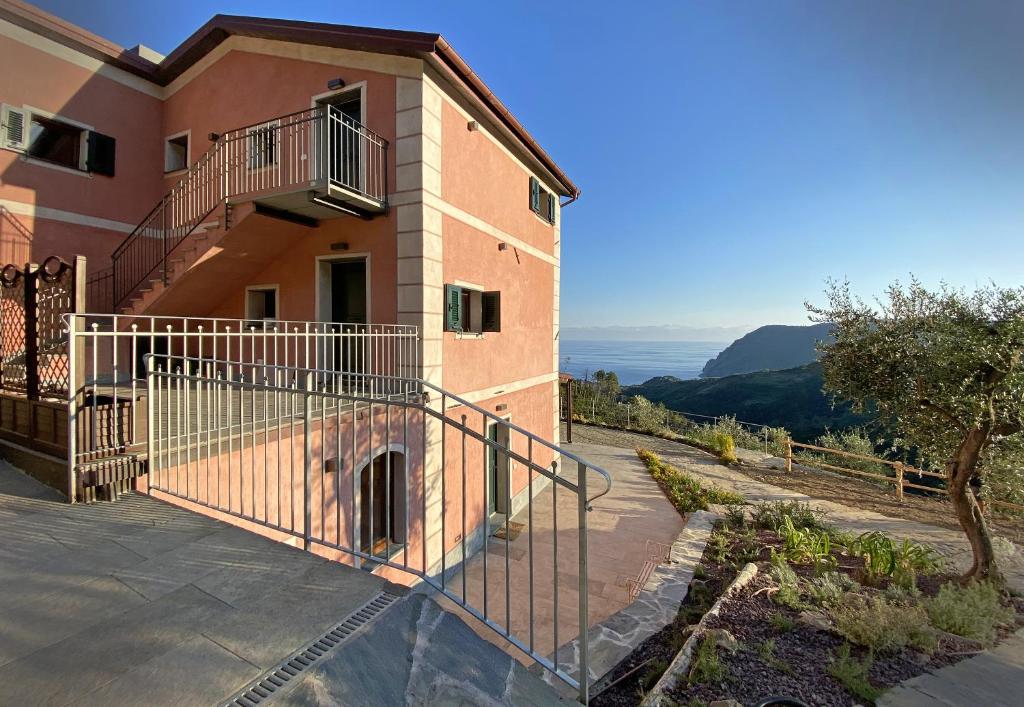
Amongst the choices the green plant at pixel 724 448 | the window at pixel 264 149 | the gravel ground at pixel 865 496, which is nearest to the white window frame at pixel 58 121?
the window at pixel 264 149

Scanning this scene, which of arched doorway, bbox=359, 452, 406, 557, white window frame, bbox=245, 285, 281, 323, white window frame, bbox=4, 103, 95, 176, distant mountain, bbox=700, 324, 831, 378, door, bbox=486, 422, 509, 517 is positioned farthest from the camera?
distant mountain, bbox=700, 324, 831, 378

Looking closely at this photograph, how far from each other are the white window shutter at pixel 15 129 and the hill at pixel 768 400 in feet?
116

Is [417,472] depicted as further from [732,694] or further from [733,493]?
[733,493]

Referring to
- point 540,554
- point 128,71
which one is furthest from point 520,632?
point 128,71

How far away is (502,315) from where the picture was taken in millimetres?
10266

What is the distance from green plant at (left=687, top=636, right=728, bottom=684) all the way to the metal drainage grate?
8.29 feet

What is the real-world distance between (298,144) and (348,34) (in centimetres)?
197

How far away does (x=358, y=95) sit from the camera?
796cm

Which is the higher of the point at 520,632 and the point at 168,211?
the point at 168,211

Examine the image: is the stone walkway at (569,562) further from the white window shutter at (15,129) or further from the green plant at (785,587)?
the white window shutter at (15,129)

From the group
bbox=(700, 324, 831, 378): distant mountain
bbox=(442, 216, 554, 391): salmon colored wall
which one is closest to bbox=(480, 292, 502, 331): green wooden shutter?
bbox=(442, 216, 554, 391): salmon colored wall

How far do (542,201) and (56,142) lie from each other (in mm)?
10388

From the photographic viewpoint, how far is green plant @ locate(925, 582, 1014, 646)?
430cm

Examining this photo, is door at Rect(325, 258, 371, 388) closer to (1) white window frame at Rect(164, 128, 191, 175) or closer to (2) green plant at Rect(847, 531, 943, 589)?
(1) white window frame at Rect(164, 128, 191, 175)
